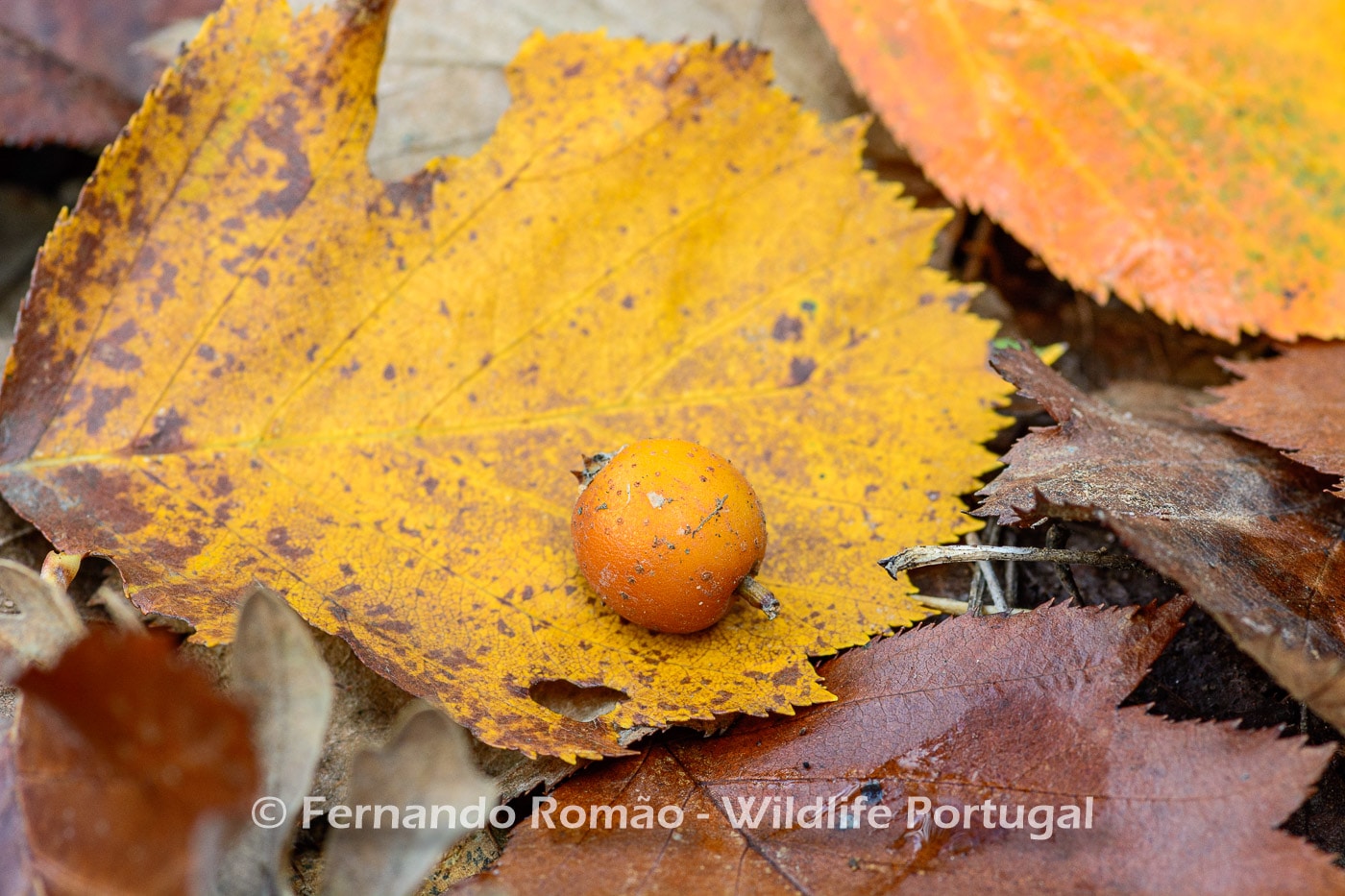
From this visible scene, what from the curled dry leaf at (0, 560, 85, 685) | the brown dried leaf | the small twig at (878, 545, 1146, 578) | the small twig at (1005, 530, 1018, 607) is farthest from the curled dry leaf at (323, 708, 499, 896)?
the brown dried leaf

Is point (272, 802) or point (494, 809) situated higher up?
point (272, 802)

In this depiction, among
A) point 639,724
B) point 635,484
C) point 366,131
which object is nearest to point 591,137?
point 366,131

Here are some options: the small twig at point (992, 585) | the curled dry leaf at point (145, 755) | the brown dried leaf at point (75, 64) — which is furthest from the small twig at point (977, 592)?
the brown dried leaf at point (75, 64)

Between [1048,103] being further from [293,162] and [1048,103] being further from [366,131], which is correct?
[293,162]

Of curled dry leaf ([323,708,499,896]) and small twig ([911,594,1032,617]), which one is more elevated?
curled dry leaf ([323,708,499,896])

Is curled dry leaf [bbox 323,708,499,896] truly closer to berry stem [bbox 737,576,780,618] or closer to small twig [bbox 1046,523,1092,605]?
berry stem [bbox 737,576,780,618]

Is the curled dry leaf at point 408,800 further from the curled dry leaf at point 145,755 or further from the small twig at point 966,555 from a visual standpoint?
the small twig at point 966,555

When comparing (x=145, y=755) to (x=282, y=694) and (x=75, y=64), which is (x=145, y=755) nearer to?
Answer: (x=282, y=694)
